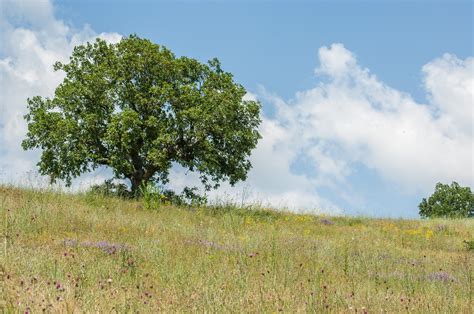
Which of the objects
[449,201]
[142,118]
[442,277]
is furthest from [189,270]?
[449,201]

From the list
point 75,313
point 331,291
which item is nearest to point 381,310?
point 331,291

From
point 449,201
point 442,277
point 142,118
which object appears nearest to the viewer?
point 442,277

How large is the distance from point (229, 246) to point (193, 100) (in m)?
15.1

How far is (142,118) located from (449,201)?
4332 centimetres

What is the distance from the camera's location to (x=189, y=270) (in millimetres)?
8797

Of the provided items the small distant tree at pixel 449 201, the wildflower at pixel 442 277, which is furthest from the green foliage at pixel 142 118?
the small distant tree at pixel 449 201

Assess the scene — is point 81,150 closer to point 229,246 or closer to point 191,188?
point 191,188

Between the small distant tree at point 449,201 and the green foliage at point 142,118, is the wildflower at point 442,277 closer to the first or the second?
the green foliage at point 142,118

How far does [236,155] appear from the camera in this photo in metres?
27.2

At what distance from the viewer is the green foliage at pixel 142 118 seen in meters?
25.7


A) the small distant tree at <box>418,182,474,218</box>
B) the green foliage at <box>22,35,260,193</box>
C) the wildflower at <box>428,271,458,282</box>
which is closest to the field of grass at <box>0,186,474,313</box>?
the wildflower at <box>428,271,458,282</box>

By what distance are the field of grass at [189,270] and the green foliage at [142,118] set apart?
8314 mm

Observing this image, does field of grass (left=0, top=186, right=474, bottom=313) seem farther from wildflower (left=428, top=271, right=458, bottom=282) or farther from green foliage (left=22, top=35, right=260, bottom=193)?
green foliage (left=22, top=35, right=260, bottom=193)

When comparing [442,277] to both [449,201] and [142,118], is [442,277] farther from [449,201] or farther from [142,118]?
[449,201]
